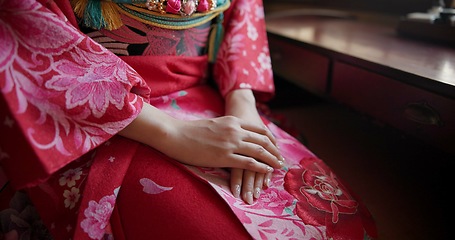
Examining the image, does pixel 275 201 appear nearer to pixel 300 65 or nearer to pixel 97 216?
pixel 97 216

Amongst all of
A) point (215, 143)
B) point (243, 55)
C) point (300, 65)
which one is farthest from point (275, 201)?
point (300, 65)

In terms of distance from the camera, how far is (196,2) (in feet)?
2.23

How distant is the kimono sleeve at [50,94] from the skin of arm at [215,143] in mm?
44

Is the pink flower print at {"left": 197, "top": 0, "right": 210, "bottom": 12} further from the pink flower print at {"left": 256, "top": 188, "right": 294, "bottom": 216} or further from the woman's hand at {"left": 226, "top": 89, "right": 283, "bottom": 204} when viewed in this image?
the pink flower print at {"left": 256, "top": 188, "right": 294, "bottom": 216}

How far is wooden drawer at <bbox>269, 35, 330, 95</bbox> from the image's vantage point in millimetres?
1022

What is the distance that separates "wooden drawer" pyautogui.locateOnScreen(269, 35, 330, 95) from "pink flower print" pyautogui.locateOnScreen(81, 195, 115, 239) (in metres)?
0.66

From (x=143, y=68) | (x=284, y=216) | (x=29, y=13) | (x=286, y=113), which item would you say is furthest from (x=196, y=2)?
(x=286, y=113)

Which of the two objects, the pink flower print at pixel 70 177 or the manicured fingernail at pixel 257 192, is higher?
the pink flower print at pixel 70 177

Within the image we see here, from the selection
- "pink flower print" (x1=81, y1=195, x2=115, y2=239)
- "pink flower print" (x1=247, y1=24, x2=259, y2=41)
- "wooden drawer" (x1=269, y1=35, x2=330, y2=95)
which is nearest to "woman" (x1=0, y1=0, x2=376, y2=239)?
"pink flower print" (x1=81, y1=195, x2=115, y2=239)

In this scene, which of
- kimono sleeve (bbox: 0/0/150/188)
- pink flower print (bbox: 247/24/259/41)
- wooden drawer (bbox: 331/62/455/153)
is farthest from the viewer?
pink flower print (bbox: 247/24/259/41)

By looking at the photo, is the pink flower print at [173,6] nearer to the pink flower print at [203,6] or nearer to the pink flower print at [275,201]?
the pink flower print at [203,6]

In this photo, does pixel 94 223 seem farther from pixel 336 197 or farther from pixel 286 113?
pixel 286 113

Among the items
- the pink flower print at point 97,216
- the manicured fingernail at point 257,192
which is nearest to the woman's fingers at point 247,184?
the manicured fingernail at point 257,192

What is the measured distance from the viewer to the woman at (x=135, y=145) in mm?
509
